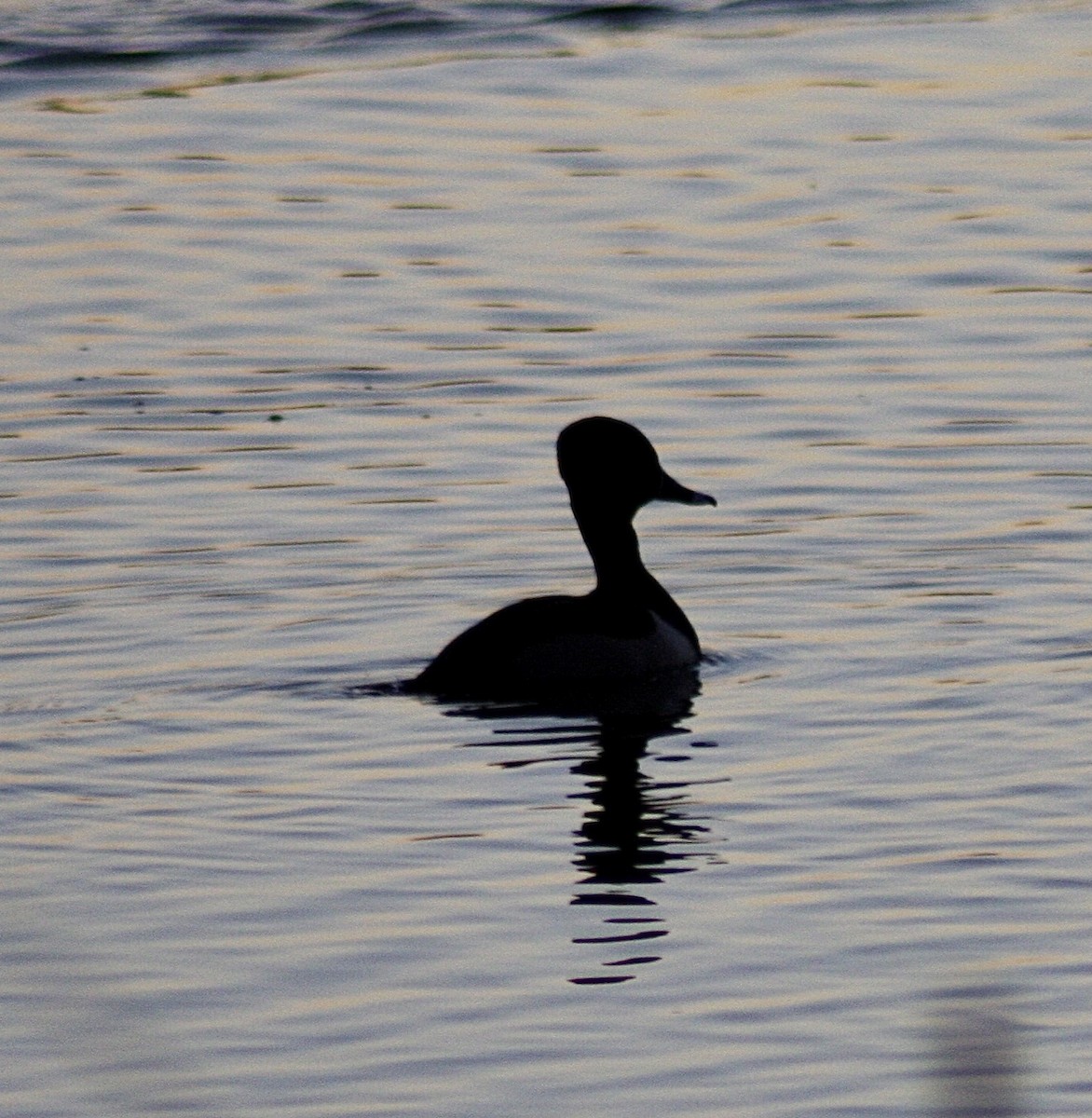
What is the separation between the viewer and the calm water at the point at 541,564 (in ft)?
26.2

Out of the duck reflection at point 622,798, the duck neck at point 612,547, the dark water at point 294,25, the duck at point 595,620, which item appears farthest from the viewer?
the dark water at point 294,25

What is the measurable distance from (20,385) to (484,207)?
15.8ft

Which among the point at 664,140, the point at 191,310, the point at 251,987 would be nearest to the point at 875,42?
the point at 664,140

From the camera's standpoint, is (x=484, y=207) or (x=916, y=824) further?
(x=484, y=207)

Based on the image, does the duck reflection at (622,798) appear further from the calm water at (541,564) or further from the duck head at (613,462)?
the duck head at (613,462)

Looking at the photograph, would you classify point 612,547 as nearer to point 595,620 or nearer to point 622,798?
point 595,620

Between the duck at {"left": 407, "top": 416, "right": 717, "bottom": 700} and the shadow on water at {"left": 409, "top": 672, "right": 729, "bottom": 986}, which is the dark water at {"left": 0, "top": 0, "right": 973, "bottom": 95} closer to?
the duck at {"left": 407, "top": 416, "right": 717, "bottom": 700}

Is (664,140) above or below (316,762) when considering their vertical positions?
above

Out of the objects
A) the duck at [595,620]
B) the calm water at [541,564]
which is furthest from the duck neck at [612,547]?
the calm water at [541,564]

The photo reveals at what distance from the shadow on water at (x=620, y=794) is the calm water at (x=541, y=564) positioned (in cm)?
3

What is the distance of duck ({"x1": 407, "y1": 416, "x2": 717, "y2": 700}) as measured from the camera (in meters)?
11.6

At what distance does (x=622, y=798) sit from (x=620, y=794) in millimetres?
56

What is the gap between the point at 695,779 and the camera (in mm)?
10547

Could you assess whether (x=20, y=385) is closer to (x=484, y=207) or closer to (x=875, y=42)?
(x=484, y=207)
